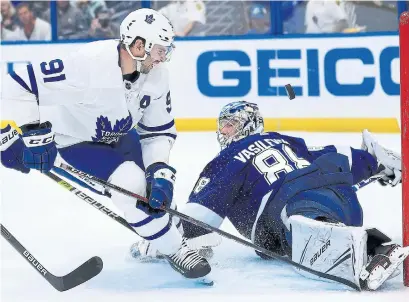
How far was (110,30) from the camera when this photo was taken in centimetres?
733

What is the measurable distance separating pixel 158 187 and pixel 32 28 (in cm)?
435

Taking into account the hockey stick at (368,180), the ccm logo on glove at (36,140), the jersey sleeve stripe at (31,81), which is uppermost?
the jersey sleeve stripe at (31,81)

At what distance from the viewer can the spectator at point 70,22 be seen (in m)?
7.45

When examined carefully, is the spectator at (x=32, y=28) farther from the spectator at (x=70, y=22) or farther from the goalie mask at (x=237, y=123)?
the goalie mask at (x=237, y=123)

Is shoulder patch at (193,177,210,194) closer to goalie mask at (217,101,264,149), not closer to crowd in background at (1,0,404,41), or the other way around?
goalie mask at (217,101,264,149)

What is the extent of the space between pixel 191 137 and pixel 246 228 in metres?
3.21

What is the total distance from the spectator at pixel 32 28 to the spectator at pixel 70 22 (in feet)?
0.26

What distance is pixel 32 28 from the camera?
24.6 feet

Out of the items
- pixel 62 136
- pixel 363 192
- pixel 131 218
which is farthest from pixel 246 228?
pixel 363 192

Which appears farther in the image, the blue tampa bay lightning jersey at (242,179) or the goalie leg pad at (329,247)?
the blue tampa bay lightning jersey at (242,179)

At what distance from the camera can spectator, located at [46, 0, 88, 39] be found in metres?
7.45

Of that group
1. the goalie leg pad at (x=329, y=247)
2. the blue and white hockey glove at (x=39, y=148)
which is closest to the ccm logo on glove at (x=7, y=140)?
the blue and white hockey glove at (x=39, y=148)

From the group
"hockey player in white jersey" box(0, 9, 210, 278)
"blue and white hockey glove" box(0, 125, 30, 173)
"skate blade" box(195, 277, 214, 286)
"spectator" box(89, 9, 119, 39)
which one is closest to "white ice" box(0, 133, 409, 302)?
"skate blade" box(195, 277, 214, 286)

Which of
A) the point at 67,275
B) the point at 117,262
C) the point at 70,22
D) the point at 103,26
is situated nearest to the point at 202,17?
the point at 103,26
